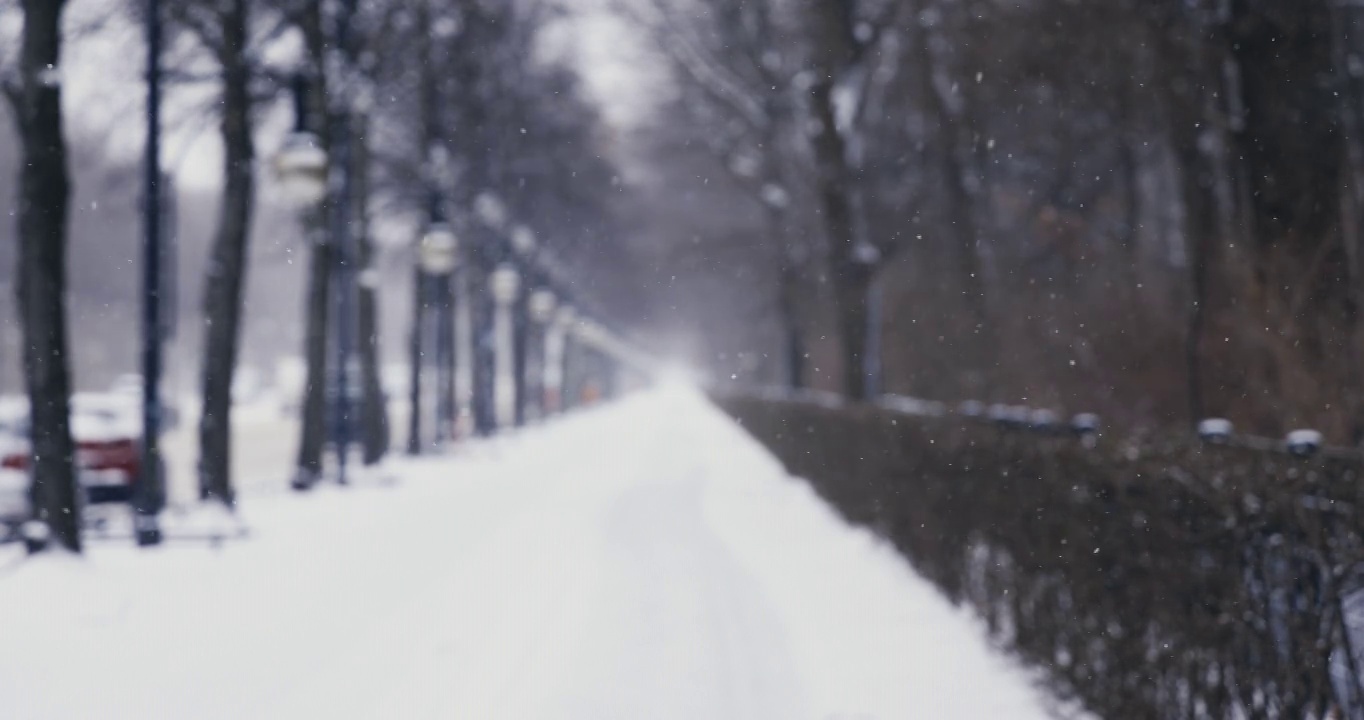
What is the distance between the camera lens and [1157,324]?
47.9 ft

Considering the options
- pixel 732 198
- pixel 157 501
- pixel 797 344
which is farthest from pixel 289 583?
pixel 732 198

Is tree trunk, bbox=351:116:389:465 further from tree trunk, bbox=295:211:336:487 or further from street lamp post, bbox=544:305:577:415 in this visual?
street lamp post, bbox=544:305:577:415

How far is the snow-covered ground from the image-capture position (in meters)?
6.54

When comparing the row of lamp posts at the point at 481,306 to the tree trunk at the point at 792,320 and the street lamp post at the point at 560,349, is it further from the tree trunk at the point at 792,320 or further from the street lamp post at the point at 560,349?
the tree trunk at the point at 792,320

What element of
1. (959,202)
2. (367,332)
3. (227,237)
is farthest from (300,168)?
(959,202)

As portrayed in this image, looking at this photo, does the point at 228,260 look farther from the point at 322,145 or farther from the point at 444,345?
the point at 444,345

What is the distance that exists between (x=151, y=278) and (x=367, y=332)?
1259cm

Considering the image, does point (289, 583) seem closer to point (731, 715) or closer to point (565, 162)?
point (731, 715)

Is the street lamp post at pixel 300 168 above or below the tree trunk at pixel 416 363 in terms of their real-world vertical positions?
above

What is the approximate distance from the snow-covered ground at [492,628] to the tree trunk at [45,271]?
2.02 ft

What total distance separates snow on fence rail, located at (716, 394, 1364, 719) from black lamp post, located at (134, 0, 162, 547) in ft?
20.0

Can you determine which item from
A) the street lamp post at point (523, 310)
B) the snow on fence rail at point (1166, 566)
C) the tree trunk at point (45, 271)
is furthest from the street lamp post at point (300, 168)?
the street lamp post at point (523, 310)

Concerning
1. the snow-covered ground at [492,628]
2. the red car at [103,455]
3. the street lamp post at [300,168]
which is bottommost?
the snow-covered ground at [492,628]

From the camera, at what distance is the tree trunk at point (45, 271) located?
30.1 feet
